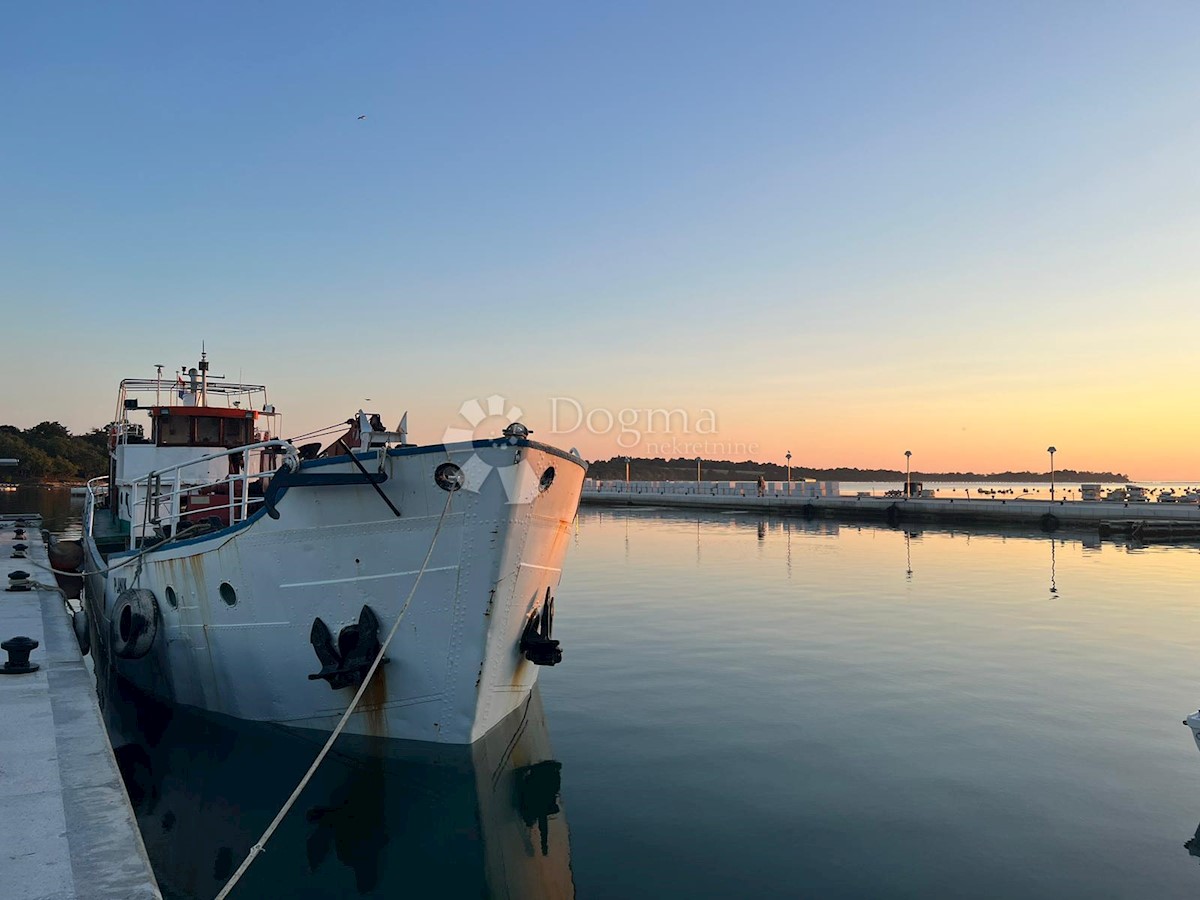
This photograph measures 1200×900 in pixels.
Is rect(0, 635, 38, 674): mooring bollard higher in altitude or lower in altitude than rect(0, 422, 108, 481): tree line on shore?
lower

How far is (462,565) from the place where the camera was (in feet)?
28.9

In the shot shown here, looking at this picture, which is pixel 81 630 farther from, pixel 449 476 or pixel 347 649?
pixel 449 476

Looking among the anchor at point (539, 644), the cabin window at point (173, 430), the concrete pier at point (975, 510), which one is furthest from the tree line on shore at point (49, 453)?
the anchor at point (539, 644)

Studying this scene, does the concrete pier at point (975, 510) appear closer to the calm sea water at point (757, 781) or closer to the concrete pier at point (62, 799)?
the calm sea water at point (757, 781)

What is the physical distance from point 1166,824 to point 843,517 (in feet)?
171

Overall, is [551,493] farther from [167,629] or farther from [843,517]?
[843,517]

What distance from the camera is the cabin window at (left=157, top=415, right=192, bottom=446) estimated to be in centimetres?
1669

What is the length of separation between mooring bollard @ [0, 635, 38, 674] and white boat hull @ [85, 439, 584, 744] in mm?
1916

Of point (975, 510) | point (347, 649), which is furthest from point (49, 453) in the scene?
point (347, 649)

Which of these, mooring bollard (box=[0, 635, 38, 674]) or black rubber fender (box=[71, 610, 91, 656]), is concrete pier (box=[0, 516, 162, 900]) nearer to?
mooring bollard (box=[0, 635, 38, 674])

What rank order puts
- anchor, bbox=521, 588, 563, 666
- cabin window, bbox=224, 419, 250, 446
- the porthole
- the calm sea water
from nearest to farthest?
the calm sea water → the porthole → anchor, bbox=521, 588, 563, 666 → cabin window, bbox=224, 419, 250, 446

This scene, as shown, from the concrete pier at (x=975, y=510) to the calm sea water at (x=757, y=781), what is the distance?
Answer: 31.3 meters

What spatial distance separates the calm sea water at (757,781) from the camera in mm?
6684

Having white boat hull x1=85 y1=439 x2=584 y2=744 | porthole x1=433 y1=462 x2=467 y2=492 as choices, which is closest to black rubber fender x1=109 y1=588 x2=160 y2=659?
white boat hull x1=85 y1=439 x2=584 y2=744
